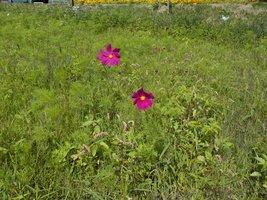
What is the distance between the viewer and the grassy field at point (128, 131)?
9.48 feet

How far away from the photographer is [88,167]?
3.03m

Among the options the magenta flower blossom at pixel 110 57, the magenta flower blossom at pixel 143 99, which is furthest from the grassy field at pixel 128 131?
the magenta flower blossom at pixel 110 57

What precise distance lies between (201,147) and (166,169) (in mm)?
390

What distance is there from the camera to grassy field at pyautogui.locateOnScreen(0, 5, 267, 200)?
9.48 ft

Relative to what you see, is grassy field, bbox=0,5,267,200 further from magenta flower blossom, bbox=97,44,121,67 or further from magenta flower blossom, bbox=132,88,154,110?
magenta flower blossom, bbox=97,44,121,67

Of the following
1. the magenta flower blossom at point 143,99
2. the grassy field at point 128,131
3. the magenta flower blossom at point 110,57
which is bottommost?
the grassy field at point 128,131

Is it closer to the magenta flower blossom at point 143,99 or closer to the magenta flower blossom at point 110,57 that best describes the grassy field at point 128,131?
the magenta flower blossom at point 143,99

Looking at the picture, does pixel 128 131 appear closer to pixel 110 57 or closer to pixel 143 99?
pixel 143 99

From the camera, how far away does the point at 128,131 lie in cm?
327

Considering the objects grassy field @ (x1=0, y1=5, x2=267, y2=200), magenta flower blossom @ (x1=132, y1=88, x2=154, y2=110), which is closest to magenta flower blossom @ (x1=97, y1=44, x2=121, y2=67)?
grassy field @ (x1=0, y1=5, x2=267, y2=200)

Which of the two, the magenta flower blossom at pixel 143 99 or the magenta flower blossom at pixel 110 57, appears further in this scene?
the magenta flower blossom at pixel 110 57

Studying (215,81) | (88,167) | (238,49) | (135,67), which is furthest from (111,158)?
(238,49)

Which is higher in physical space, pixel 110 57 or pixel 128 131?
pixel 110 57

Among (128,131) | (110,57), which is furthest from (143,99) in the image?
(110,57)
